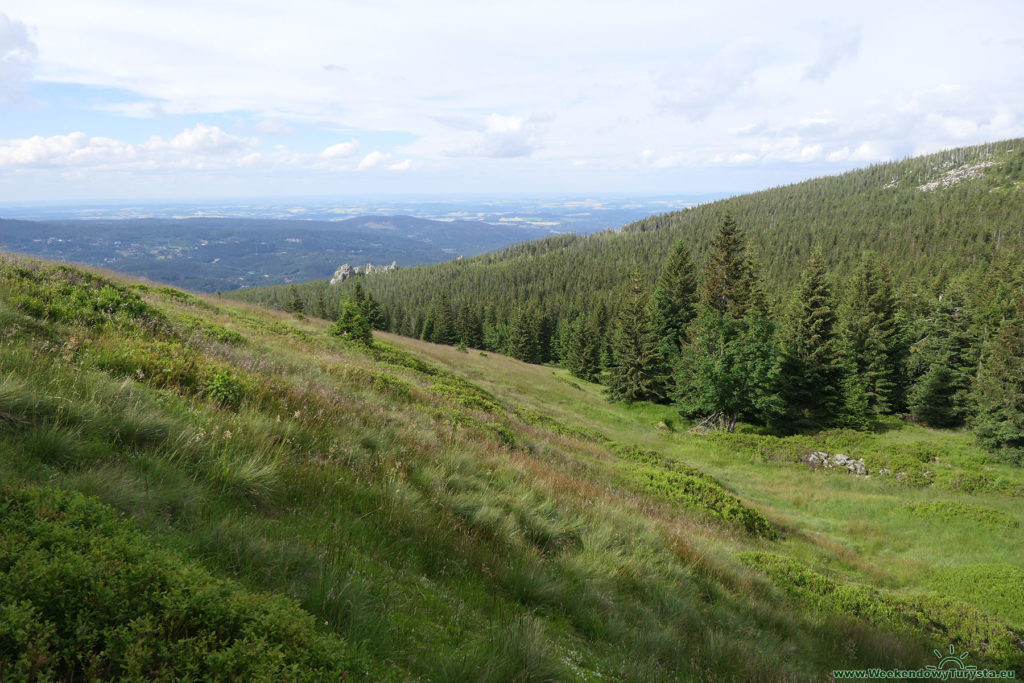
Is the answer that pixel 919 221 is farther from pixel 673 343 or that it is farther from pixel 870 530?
pixel 870 530

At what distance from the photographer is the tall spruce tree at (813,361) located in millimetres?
31547

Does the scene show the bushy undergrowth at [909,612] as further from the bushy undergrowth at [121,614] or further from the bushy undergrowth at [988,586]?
the bushy undergrowth at [121,614]

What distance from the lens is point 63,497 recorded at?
2.41m

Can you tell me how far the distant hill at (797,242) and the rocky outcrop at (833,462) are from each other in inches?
2277

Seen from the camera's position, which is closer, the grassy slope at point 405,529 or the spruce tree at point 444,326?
the grassy slope at point 405,529

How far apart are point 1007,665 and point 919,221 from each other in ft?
543

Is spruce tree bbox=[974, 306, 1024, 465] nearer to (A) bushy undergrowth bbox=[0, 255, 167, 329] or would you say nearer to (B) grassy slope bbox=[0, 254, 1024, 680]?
(B) grassy slope bbox=[0, 254, 1024, 680]

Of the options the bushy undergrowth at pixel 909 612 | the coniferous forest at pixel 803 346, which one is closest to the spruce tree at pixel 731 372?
the coniferous forest at pixel 803 346

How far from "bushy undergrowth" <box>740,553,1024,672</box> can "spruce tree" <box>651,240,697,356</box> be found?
3100cm

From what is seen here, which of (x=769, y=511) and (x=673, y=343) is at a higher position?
(x=673, y=343)

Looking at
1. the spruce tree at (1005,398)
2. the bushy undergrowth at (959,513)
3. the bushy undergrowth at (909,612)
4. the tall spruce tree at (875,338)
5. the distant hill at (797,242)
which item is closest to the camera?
the bushy undergrowth at (909,612)

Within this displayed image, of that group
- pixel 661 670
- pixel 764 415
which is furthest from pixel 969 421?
pixel 661 670

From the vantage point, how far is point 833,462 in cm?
2084

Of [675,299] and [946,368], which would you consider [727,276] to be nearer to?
[675,299]
